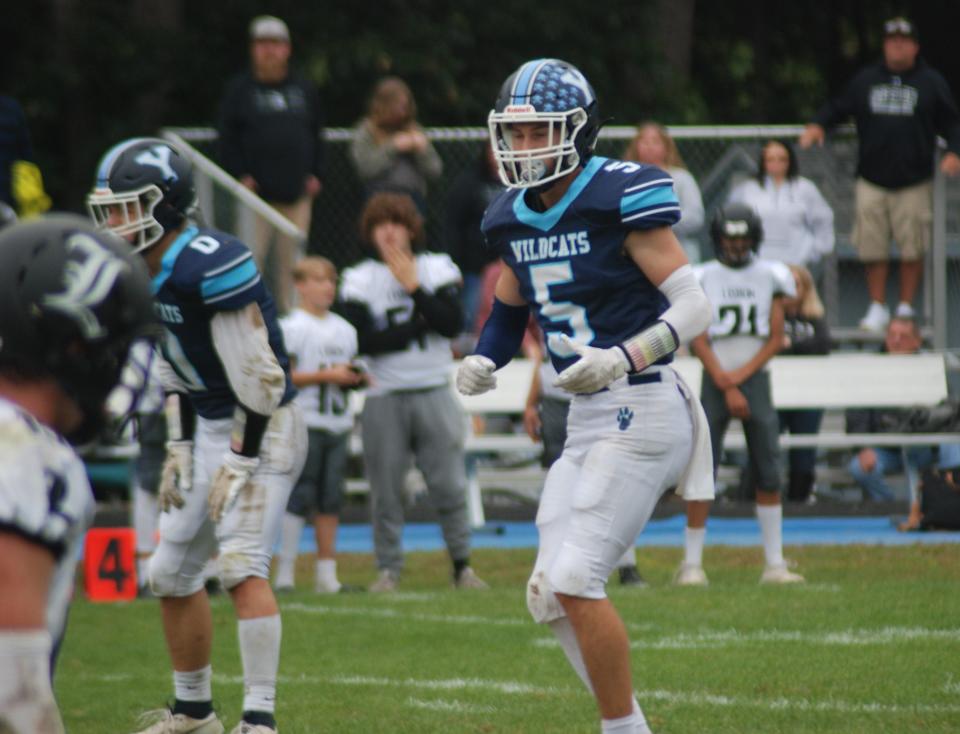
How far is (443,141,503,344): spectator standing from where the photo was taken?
38.5 ft

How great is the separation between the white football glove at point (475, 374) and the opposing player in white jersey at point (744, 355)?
389cm

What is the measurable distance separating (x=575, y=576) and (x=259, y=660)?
4.22 feet

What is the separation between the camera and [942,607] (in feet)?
25.1

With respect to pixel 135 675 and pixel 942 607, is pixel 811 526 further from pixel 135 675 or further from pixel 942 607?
pixel 135 675

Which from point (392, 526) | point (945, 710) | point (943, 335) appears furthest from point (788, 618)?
point (943, 335)

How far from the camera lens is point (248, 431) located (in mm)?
5484

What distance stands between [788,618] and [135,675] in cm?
285

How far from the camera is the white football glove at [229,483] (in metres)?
5.47

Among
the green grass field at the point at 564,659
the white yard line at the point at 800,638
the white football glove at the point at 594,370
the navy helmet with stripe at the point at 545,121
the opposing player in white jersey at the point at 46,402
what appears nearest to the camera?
the opposing player in white jersey at the point at 46,402

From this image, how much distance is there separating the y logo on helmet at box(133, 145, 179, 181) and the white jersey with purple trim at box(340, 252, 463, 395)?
3733 mm

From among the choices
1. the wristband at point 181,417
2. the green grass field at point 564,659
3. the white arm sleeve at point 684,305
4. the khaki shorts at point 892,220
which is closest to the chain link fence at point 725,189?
the khaki shorts at point 892,220

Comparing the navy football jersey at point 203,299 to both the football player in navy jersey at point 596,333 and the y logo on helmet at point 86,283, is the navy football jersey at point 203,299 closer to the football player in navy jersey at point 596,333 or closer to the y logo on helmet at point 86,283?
the football player in navy jersey at point 596,333

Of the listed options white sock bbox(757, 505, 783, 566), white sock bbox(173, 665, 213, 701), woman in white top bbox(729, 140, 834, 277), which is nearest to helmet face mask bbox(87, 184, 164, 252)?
white sock bbox(173, 665, 213, 701)

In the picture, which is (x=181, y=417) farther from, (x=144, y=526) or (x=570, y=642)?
(x=144, y=526)
